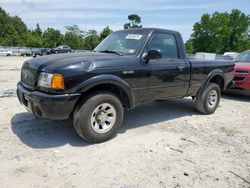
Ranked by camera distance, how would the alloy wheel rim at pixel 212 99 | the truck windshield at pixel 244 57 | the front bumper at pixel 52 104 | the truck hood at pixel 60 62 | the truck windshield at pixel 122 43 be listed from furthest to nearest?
the truck windshield at pixel 244 57 < the alloy wheel rim at pixel 212 99 < the truck windshield at pixel 122 43 < the truck hood at pixel 60 62 < the front bumper at pixel 52 104

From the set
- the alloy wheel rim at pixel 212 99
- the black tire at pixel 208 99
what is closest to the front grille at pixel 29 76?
the black tire at pixel 208 99

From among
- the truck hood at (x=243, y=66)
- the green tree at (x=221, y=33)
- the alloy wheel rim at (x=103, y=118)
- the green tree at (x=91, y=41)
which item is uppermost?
the green tree at (x=221, y=33)

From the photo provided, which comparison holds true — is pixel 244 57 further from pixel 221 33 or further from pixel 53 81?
pixel 221 33

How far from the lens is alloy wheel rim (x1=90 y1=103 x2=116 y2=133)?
4.61 metres

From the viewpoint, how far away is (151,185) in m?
3.48

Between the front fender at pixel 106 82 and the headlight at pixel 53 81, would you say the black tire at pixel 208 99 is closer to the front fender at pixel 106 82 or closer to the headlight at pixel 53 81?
the front fender at pixel 106 82

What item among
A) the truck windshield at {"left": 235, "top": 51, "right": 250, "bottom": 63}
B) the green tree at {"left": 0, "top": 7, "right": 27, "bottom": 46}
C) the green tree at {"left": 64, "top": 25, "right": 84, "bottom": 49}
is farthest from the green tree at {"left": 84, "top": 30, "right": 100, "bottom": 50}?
the truck windshield at {"left": 235, "top": 51, "right": 250, "bottom": 63}

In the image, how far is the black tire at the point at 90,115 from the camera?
4406 mm

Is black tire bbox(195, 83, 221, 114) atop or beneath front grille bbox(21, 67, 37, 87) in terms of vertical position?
beneath

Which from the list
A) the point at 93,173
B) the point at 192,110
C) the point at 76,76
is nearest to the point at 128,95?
the point at 76,76

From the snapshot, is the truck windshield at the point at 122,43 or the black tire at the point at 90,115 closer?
the black tire at the point at 90,115

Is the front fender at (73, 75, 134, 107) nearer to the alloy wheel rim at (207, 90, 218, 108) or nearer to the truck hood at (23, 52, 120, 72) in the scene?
the truck hood at (23, 52, 120, 72)

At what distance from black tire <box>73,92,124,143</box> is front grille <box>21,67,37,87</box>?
867 millimetres

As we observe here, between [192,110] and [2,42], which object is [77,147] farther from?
[2,42]
